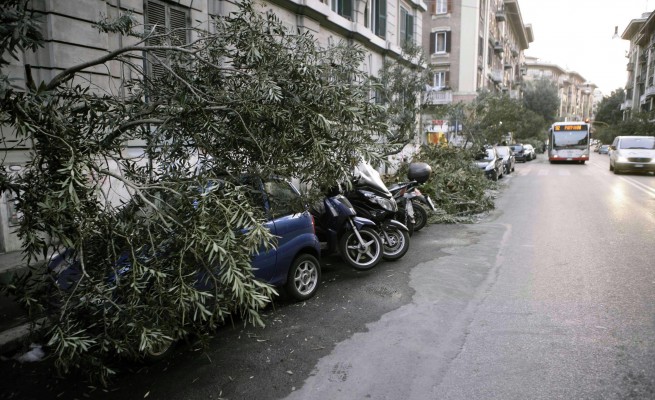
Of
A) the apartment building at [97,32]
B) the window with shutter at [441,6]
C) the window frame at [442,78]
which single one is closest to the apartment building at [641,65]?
the window frame at [442,78]

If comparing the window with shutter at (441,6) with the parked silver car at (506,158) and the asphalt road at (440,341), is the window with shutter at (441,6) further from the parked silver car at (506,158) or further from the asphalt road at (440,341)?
the asphalt road at (440,341)

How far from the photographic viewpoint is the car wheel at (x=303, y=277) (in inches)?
210

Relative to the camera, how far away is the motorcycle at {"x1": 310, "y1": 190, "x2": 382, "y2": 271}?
255 inches

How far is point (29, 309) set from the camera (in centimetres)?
329

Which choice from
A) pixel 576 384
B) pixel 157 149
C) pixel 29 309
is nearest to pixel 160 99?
pixel 157 149

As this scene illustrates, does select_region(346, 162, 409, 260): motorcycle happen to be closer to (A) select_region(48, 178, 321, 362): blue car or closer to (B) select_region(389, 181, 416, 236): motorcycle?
(B) select_region(389, 181, 416, 236): motorcycle

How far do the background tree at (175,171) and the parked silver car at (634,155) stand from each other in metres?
22.8

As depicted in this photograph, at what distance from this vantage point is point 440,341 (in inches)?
170

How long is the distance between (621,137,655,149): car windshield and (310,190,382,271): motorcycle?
72.0ft

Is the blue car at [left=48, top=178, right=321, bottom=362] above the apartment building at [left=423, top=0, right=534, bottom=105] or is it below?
below

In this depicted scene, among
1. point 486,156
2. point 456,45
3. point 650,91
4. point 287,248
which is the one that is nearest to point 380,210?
point 287,248

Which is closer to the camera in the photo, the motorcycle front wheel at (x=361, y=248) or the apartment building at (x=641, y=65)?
the motorcycle front wheel at (x=361, y=248)

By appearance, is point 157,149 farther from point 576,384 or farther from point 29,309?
point 576,384

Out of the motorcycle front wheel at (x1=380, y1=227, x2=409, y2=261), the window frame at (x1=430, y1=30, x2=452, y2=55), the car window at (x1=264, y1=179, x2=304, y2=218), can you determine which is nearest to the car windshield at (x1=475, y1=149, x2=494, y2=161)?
the motorcycle front wheel at (x1=380, y1=227, x2=409, y2=261)
